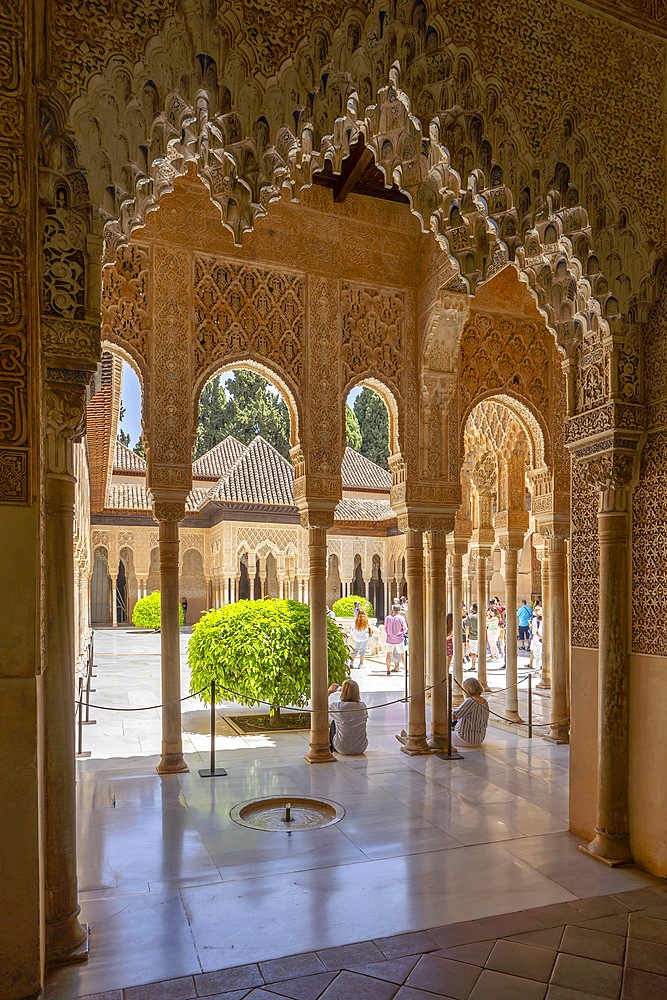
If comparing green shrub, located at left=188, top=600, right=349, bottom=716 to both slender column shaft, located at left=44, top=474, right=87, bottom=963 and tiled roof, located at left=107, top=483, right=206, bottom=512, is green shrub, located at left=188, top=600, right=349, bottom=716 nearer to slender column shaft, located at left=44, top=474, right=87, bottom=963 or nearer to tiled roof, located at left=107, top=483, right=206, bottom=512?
slender column shaft, located at left=44, top=474, right=87, bottom=963

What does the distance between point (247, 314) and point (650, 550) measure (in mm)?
4527

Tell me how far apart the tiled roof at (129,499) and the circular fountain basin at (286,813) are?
21.5 metres

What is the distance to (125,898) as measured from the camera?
3957mm

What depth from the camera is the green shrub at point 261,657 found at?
Answer: 322 inches

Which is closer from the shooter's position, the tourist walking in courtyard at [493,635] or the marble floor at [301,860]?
the marble floor at [301,860]

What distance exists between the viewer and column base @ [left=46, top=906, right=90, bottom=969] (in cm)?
324

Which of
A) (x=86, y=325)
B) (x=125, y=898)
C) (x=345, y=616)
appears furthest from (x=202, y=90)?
(x=345, y=616)

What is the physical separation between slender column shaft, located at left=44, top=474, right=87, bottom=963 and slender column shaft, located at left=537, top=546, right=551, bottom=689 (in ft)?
22.7

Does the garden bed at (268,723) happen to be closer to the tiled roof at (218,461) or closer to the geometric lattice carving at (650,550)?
the geometric lattice carving at (650,550)

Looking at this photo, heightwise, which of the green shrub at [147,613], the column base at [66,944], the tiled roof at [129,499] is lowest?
the green shrub at [147,613]

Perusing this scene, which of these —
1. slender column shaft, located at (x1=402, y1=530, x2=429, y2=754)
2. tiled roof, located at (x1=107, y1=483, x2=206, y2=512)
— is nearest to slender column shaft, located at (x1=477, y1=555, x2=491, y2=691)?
slender column shaft, located at (x1=402, y1=530, x2=429, y2=754)

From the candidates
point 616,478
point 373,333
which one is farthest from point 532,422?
point 616,478

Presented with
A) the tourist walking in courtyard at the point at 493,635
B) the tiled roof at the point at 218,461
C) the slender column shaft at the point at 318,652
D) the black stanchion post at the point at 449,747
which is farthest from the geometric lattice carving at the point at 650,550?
the tiled roof at the point at 218,461

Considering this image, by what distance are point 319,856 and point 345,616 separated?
1928 cm
